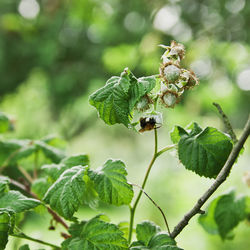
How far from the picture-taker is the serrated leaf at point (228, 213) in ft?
1.70

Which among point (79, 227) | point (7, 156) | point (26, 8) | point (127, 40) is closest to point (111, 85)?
point (79, 227)

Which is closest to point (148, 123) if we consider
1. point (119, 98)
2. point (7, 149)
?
point (119, 98)

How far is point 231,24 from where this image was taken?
254 centimetres

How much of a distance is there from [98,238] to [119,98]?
0.56 feet

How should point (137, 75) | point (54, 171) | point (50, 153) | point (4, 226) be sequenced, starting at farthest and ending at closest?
point (137, 75) → point (50, 153) → point (54, 171) → point (4, 226)

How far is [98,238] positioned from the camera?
1.28ft

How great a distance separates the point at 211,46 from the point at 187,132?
5.78ft

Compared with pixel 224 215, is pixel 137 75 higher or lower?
higher

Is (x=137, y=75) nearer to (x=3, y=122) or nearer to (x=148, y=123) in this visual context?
(x=3, y=122)

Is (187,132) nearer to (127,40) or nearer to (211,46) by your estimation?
Answer: (211,46)

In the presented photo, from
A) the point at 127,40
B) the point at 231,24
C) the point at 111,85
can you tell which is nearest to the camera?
the point at 111,85

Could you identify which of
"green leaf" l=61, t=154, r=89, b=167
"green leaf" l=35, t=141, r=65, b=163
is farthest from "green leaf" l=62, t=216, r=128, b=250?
"green leaf" l=35, t=141, r=65, b=163

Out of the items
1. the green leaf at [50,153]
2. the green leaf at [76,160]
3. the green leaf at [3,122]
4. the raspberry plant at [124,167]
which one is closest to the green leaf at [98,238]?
the raspberry plant at [124,167]

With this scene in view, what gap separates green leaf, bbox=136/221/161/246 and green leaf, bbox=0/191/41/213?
141 mm
